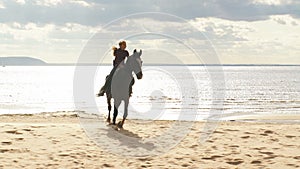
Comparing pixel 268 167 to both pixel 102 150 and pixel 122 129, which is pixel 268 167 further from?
pixel 122 129

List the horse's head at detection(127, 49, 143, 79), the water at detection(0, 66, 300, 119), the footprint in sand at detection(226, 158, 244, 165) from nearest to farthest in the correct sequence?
the footprint in sand at detection(226, 158, 244, 165) → the horse's head at detection(127, 49, 143, 79) → the water at detection(0, 66, 300, 119)

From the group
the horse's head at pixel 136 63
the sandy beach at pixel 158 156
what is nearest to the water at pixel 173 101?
the horse's head at pixel 136 63

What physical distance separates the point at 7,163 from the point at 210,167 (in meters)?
4.19

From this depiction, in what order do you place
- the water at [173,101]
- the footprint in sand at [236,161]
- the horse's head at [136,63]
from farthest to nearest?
1. the water at [173,101]
2. the horse's head at [136,63]
3. the footprint in sand at [236,161]

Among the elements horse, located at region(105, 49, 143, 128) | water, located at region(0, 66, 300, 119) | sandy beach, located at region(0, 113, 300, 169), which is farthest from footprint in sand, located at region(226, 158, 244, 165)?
horse, located at region(105, 49, 143, 128)

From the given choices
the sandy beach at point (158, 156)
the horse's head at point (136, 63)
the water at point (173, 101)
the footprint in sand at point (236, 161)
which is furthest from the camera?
the water at point (173, 101)

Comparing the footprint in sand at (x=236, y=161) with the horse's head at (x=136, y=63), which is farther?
the horse's head at (x=136, y=63)

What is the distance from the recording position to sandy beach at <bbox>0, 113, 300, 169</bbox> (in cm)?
815

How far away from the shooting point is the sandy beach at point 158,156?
815 cm

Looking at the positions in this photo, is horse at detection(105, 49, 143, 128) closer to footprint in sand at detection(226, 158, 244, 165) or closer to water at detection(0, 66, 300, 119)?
water at detection(0, 66, 300, 119)

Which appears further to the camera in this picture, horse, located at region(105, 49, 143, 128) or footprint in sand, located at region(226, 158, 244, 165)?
horse, located at region(105, 49, 143, 128)

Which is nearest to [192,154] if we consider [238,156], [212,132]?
[238,156]

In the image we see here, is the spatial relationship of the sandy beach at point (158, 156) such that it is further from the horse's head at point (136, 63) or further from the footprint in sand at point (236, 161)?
the horse's head at point (136, 63)

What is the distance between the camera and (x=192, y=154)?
906cm
